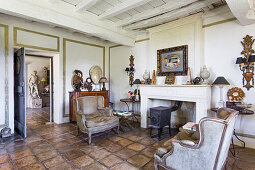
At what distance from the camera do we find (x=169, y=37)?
13.7 ft

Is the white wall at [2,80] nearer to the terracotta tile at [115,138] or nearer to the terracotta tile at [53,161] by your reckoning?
the terracotta tile at [53,161]

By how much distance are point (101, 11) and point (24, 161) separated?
3516 mm

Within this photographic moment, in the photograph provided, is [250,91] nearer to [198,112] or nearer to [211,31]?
[198,112]

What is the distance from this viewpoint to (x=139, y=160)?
2521mm

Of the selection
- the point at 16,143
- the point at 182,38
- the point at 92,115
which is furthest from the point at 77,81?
the point at 182,38

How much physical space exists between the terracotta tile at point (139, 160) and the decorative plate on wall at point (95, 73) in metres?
3.59

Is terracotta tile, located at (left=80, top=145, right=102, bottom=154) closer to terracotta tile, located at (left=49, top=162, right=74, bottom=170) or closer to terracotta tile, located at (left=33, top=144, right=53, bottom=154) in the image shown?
terracotta tile, located at (left=49, top=162, right=74, bottom=170)

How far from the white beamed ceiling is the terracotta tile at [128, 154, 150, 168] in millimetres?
2999

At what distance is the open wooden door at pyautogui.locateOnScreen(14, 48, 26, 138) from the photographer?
138 inches

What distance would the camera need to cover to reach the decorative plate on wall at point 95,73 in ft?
18.2

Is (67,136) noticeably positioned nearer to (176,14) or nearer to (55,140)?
(55,140)

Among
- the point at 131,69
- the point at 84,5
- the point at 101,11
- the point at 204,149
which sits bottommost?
the point at 204,149

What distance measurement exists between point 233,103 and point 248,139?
2.93 ft

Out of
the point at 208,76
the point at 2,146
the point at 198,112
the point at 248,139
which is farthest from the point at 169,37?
the point at 2,146
